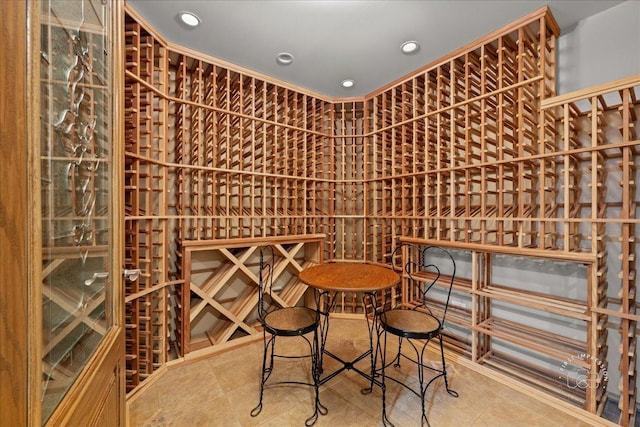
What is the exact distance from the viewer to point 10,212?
1.49 feet

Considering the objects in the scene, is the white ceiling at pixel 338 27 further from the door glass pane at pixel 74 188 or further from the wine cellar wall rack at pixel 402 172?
the door glass pane at pixel 74 188

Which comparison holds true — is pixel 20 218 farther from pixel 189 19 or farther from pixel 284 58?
pixel 284 58

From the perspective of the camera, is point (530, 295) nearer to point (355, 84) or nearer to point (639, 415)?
point (639, 415)

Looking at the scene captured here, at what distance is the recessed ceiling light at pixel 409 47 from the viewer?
2316mm

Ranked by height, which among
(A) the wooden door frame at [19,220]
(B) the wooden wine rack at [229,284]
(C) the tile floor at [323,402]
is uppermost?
(A) the wooden door frame at [19,220]

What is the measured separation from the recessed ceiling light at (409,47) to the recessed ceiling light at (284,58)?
40.0 inches

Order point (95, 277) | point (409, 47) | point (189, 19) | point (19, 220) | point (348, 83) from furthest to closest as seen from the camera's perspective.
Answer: point (348, 83), point (409, 47), point (189, 19), point (95, 277), point (19, 220)

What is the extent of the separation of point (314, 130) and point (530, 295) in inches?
99.6

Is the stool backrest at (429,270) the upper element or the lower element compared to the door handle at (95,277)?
lower

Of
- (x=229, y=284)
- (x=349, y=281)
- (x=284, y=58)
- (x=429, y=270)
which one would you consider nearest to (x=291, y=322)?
(x=349, y=281)

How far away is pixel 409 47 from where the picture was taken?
237 centimetres

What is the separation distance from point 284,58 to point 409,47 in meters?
1.14

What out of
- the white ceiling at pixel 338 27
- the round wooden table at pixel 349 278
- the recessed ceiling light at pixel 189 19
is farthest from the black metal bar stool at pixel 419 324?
the recessed ceiling light at pixel 189 19

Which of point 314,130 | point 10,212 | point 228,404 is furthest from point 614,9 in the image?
point 228,404
